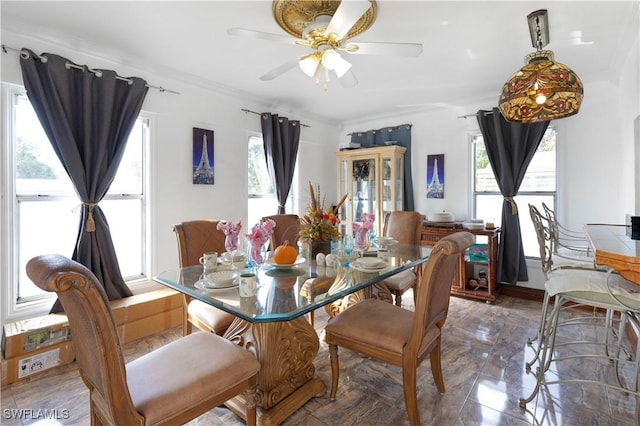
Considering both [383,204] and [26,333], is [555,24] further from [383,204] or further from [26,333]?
[26,333]

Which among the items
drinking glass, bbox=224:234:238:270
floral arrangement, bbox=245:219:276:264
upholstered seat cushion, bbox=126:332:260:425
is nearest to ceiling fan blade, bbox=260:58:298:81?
floral arrangement, bbox=245:219:276:264

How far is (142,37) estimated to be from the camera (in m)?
2.46

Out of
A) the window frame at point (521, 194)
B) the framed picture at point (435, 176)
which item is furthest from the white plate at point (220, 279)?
the window frame at point (521, 194)

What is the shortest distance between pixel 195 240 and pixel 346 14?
5.91 ft

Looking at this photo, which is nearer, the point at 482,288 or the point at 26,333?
the point at 26,333

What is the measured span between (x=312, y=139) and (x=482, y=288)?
10.1 feet

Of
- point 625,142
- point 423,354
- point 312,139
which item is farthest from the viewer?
point 312,139

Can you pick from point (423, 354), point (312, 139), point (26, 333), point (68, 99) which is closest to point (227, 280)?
point (423, 354)

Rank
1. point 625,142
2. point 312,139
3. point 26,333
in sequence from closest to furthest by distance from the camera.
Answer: point 26,333 < point 625,142 < point 312,139

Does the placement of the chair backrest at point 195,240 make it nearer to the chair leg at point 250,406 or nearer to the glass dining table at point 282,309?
the glass dining table at point 282,309

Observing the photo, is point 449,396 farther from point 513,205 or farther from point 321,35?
point 513,205

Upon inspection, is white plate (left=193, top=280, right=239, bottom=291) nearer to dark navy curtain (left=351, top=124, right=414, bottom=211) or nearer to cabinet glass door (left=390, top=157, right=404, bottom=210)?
cabinet glass door (left=390, top=157, right=404, bottom=210)

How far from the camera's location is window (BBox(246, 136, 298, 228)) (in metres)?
4.09

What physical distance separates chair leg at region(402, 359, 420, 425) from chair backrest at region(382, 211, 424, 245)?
1.61 m
